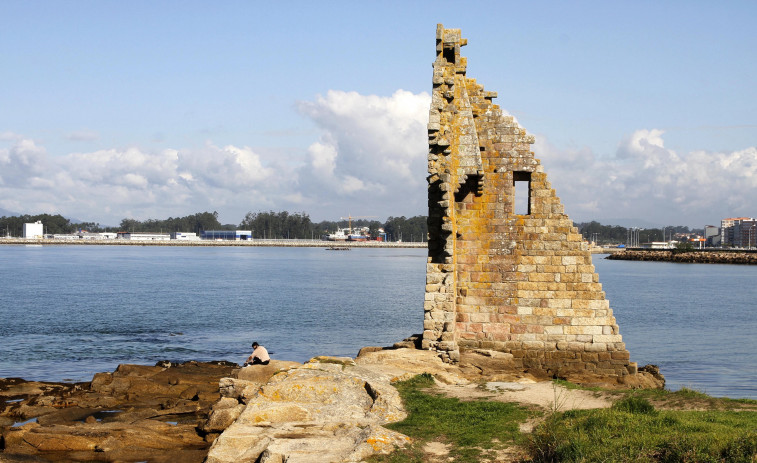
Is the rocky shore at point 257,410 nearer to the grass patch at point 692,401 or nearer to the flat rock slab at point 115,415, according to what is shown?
the flat rock slab at point 115,415

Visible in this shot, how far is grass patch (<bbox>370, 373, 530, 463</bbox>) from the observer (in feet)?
33.2

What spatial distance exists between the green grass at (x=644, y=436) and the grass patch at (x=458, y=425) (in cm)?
67

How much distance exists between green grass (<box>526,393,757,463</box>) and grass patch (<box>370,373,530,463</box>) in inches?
26.3

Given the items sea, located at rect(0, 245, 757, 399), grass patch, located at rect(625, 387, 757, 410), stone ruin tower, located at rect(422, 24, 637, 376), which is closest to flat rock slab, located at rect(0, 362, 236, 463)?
sea, located at rect(0, 245, 757, 399)

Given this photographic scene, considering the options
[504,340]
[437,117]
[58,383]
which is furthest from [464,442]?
[58,383]

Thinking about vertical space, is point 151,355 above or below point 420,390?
below

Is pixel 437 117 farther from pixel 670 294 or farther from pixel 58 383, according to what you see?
pixel 670 294

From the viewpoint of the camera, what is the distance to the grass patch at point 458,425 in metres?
10.1

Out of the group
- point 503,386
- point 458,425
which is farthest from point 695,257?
point 458,425

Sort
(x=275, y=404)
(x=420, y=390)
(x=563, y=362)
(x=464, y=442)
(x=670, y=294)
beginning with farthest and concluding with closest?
(x=670, y=294), (x=563, y=362), (x=420, y=390), (x=275, y=404), (x=464, y=442)

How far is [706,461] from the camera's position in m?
8.18

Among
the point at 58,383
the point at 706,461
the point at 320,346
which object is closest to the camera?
the point at 706,461

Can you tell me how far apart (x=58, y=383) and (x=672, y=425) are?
17274mm

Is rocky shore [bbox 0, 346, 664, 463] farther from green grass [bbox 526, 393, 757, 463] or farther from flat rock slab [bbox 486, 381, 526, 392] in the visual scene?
green grass [bbox 526, 393, 757, 463]
